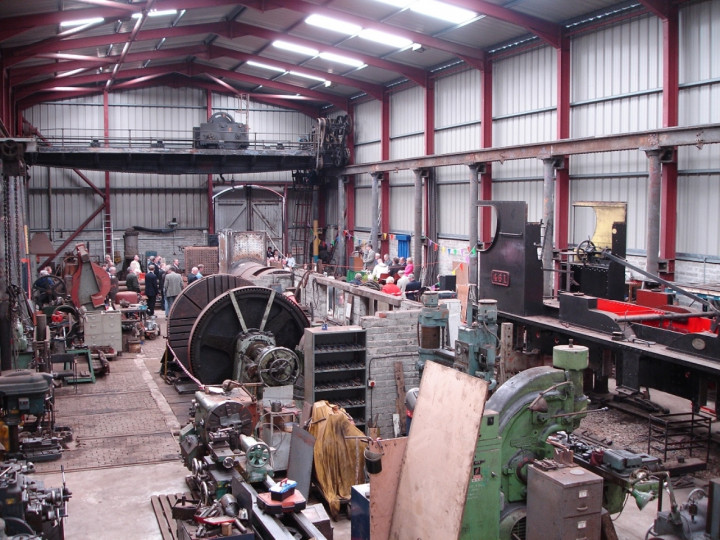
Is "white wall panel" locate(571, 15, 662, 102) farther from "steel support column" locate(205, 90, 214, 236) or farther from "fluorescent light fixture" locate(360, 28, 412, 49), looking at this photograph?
"steel support column" locate(205, 90, 214, 236)

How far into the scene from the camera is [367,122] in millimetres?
23703

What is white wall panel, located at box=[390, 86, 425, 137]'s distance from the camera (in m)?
20.4

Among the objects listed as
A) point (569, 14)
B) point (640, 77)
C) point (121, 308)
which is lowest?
point (121, 308)

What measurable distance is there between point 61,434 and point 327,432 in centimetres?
374

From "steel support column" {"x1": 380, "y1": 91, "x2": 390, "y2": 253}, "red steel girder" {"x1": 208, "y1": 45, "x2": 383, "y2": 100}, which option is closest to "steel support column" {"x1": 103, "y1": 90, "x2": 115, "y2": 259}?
"red steel girder" {"x1": 208, "y1": 45, "x2": 383, "y2": 100}

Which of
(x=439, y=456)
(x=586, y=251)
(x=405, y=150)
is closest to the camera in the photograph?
(x=439, y=456)

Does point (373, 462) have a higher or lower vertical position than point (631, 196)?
lower

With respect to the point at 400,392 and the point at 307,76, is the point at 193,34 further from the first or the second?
the point at 400,392

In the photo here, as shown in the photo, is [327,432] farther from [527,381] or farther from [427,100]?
[427,100]

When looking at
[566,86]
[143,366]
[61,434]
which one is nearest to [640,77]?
[566,86]

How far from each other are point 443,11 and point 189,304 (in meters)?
8.43

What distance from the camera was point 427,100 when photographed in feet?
64.1

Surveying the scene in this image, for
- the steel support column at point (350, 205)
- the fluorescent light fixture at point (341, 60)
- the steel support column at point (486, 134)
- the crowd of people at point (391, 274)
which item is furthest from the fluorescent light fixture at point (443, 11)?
the steel support column at point (350, 205)

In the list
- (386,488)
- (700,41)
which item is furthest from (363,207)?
(386,488)
